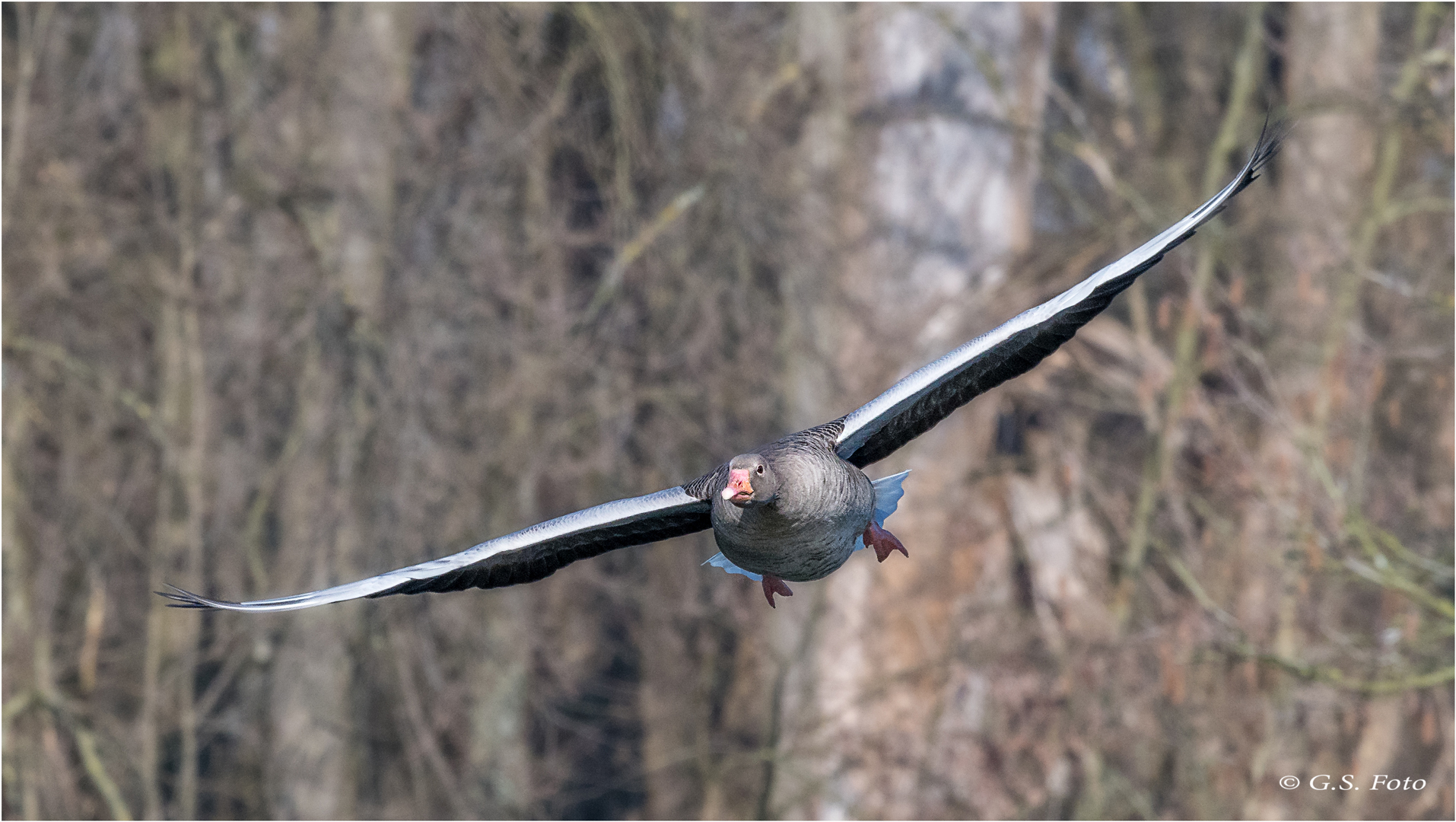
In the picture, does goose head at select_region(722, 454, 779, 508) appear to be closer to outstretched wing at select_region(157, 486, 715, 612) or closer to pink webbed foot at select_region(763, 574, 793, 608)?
outstretched wing at select_region(157, 486, 715, 612)

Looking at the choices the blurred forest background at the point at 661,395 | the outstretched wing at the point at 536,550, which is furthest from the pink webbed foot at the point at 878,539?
the blurred forest background at the point at 661,395

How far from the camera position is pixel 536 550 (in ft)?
18.8

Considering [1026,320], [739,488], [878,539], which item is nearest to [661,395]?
[878,539]

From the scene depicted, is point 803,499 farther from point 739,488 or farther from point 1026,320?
point 1026,320

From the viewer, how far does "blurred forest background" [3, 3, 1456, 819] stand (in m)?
10.2

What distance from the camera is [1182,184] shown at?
42.1 ft

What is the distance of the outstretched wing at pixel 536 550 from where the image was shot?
5.18 meters

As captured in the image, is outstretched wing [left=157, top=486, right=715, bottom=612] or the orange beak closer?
the orange beak

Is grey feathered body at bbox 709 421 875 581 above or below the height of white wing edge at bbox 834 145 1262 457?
below

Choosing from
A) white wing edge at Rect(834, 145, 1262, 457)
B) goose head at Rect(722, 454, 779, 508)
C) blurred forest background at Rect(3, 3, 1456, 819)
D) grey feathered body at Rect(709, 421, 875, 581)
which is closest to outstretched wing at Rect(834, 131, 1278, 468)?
white wing edge at Rect(834, 145, 1262, 457)

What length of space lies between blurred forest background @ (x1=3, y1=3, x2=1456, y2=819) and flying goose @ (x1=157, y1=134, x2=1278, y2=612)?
13.6ft

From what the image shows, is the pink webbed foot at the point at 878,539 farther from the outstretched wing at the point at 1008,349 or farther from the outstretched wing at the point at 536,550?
the outstretched wing at the point at 536,550

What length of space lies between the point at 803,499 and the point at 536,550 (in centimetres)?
135

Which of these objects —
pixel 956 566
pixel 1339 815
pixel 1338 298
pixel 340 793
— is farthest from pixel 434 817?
pixel 1338 298
